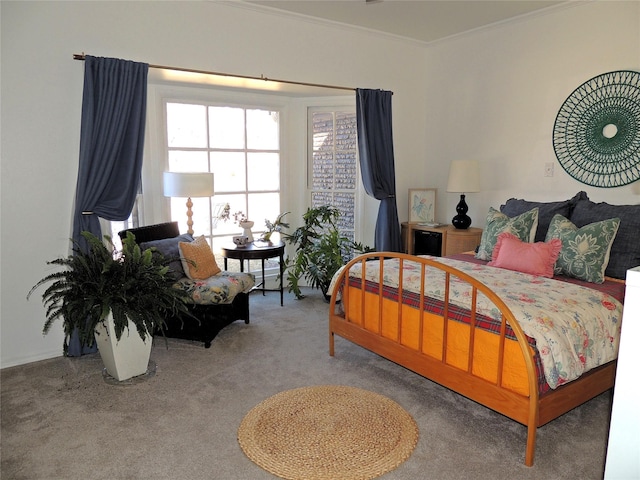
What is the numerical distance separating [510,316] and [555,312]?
350mm

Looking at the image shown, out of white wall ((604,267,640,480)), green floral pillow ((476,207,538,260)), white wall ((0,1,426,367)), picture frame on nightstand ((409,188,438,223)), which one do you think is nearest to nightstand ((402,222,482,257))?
picture frame on nightstand ((409,188,438,223))

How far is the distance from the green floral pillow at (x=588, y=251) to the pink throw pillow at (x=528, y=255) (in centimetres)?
7

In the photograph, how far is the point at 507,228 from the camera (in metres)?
3.51

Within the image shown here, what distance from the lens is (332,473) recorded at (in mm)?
2096

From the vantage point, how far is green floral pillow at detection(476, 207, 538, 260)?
348 cm

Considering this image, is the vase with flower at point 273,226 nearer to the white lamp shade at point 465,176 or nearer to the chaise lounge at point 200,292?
the chaise lounge at point 200,292

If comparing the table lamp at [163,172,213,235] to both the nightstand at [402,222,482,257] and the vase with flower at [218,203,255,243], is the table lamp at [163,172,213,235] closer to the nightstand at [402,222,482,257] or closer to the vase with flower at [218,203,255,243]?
the vase with flower at [218,203,255,243]

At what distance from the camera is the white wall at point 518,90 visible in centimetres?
366

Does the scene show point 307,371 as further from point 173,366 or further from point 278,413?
point 173,366

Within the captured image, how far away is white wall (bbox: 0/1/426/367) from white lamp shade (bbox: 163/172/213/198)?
75 centimetres

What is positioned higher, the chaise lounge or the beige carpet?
the chaise lounge

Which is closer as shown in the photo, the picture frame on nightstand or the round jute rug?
the round jute rug

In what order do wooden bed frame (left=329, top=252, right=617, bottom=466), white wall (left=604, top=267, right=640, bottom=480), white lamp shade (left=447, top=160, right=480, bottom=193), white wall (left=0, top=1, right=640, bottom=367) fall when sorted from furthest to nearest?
1. white lamp shade (left=447, top=160, right=480, bottom=193)
2. white wall (left=0, top=1, right=640, bottom=367)
3. wooden bed frame (left=329, top=252, right=617, bottom=466)
4. white wall (left=604, top=267, right=640, bottom=480)

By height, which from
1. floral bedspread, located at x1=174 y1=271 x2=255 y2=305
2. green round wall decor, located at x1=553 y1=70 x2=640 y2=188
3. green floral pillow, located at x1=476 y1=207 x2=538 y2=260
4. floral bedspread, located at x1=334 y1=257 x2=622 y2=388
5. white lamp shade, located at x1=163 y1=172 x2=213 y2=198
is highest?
green round wall decor, located at x1=553 y1=70 x2=640 y2=188
